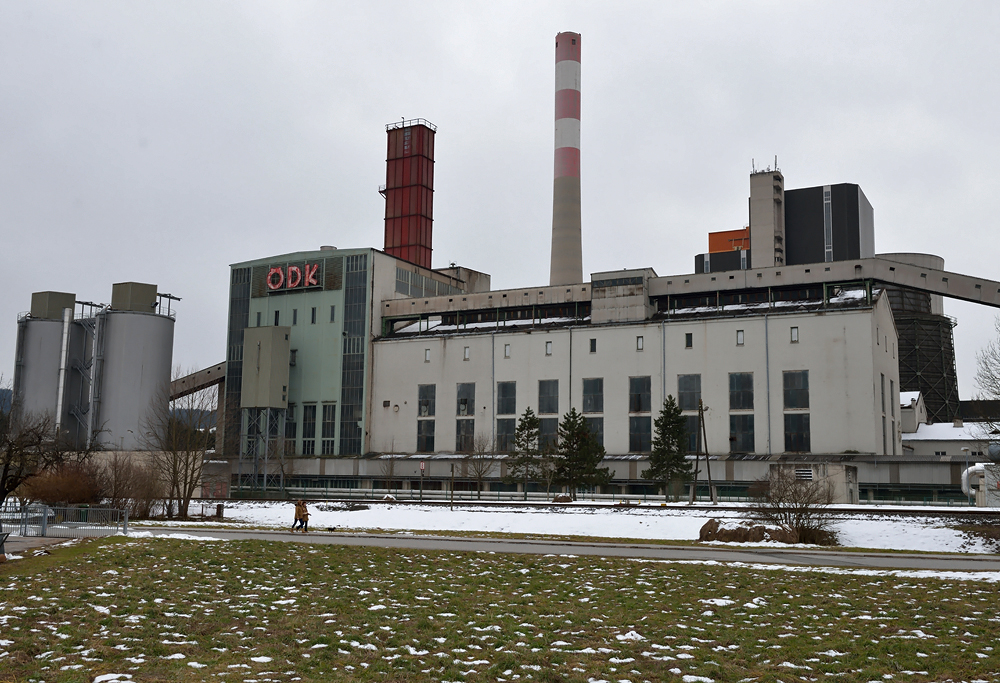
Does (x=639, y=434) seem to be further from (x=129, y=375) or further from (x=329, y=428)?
(x=129, y=375)

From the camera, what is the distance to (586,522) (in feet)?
141

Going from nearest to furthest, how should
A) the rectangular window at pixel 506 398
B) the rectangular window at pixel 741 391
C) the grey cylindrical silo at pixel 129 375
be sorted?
1. the rectangular window at pixel 741 391
2. the grey cylindrical silo at pixel 129 375
3. the rectangular window at pixel 506 398

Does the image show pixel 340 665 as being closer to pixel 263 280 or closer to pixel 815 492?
pixel 815 492

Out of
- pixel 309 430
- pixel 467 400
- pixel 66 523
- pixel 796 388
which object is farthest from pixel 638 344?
pixel 66 523

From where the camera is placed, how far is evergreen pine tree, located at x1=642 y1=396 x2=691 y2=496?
64000 millimetres

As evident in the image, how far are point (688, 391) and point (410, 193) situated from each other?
49127 mm

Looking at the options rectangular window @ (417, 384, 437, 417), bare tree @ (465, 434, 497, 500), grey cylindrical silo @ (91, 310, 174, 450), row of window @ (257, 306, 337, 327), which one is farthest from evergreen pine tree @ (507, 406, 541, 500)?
grey cylindrical silo @ (91, 310, 174, 450)

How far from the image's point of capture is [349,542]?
30.0 m

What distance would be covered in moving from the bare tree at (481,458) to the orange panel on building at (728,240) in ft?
202

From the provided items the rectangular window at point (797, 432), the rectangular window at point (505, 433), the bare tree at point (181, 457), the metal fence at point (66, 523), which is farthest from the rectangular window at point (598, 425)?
the metal fence at point (66, 523)

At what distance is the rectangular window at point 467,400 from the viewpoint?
3361 inches

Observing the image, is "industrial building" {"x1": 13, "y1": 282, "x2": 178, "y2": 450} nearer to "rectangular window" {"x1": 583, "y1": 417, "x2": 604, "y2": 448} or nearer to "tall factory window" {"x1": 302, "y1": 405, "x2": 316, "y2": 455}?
"tall factory window" {"x1": 302, "y1": 405, "x2": 316, "y2": 455}

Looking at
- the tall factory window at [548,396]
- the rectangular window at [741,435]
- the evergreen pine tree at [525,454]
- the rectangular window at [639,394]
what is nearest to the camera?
the evergreen pine tree at [525,454]

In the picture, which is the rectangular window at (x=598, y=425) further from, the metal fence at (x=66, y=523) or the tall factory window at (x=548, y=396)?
the metal fence at (x=66, y=523)
